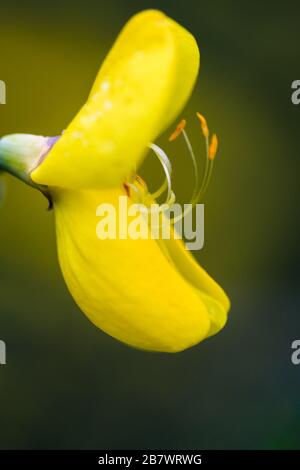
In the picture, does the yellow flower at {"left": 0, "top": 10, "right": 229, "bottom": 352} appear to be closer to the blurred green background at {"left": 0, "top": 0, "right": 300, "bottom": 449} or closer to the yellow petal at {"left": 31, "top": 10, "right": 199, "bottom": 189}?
the yellow petal at {"left": 31, "top": 10, "right": 199, "bottom": 189}

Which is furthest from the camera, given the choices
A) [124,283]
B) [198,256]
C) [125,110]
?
[198,256]

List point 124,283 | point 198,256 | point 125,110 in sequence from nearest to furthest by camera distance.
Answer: point 125,110 < point 124,283 < point 198,256

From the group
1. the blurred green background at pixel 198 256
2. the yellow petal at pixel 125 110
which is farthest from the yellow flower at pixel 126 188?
the blurred green background at pixel 198 256

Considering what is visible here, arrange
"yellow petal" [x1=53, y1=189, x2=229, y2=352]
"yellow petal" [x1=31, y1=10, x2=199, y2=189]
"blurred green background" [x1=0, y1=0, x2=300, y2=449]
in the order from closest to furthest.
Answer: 1. "yellow petal" [x1=31, y1=10, x2=199, y2=189]
2. "yellow petal" [x1=53, y1=189, x2=229, y2=352]
3. "blurred green background" [x1=0, y1=0, x2=300, y2=449]

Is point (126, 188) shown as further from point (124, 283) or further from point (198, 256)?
point (198, 256)

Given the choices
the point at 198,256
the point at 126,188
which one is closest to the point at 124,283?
the point at 126,188

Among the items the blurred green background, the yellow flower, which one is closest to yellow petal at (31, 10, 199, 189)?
the yellow flower
